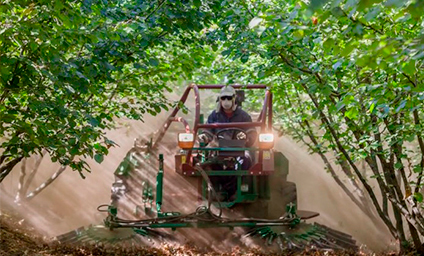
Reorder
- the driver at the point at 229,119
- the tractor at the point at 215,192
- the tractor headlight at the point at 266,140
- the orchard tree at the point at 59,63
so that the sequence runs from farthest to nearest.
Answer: the driver at the point at 229,119 → the tractor headlight at the point at 266,140 → the tractor at the point at 215,192 → the orchard tree at the point at 59,63

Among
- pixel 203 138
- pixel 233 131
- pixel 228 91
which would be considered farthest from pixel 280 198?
pixel 228 91

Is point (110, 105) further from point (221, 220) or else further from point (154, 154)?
point (221, 220)

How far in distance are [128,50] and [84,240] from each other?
2.52 m

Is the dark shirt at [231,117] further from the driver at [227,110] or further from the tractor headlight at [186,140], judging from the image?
the tractor headlight at [186,140]

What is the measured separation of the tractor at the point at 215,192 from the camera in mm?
6680

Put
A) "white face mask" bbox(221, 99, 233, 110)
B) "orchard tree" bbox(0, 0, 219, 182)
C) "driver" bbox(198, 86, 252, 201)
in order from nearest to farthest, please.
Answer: "orchard tree" bbox(0, 0, 219, 182) → "driver" bbox(198, 86, 252, 201) → "white face mask" bbox(221, 99, 233, 110)

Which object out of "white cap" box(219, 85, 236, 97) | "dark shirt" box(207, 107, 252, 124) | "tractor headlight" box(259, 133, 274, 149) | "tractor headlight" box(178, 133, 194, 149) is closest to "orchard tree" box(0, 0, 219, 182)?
"tractor headlight" box(178, 133, 194, 149)

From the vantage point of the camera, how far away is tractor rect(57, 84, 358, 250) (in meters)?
6.68

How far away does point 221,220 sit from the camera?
6.58m

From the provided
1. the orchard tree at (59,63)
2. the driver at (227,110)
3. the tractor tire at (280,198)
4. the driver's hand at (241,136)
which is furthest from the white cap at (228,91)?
the orchard tree at (59,63)

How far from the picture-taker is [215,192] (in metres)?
6.71

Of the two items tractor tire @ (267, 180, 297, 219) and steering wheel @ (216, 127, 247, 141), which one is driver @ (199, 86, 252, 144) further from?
tractor tire @ (267, 180, 297, 219)

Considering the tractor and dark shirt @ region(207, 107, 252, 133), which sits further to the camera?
dark shirt @ region(207, 107, 252, 133)

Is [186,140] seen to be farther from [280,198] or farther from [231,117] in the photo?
[280,198]
